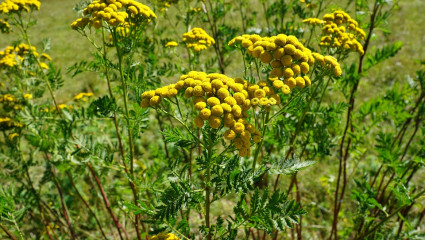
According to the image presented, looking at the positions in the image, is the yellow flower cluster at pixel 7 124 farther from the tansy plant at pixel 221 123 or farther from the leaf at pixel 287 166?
the leaf at pixel 287 166

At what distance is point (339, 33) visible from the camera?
103 inches

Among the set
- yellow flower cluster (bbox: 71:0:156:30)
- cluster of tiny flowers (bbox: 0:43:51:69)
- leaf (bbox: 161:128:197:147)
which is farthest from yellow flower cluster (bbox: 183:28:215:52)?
cluster of tiny flowers (bbox: 0:43:51:69)

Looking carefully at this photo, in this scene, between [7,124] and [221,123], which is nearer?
[221,123]

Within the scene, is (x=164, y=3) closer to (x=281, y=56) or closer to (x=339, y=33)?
(x=339, y=33)

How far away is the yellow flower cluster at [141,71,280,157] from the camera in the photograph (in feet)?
5.30

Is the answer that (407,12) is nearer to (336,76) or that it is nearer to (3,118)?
(336,76)

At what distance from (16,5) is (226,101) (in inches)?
94.0

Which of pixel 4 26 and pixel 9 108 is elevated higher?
pixel 4 26

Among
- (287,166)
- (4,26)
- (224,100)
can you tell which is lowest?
(287,166)

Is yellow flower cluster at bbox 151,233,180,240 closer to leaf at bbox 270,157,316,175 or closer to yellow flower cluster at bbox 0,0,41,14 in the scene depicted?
leaf at bbox 270,157,316,175

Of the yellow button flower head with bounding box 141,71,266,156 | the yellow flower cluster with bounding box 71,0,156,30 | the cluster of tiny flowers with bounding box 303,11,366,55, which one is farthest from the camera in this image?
the cluster of tiny flowers with bounding box 303,11,366,55

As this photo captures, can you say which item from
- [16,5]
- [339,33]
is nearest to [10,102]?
[16,5]

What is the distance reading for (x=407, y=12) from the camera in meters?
10.6

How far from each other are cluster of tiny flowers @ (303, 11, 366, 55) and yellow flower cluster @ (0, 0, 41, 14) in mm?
2610
